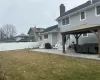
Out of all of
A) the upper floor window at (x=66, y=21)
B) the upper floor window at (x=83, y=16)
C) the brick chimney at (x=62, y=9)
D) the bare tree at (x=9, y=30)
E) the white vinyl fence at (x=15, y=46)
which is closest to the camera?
the upper floor window at (x=83, y=16)

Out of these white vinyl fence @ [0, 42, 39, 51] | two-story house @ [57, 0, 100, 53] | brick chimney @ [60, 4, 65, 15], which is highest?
brick chimney @ [60, 4, 65, 15]

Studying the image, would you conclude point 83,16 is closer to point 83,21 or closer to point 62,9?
point 83,21

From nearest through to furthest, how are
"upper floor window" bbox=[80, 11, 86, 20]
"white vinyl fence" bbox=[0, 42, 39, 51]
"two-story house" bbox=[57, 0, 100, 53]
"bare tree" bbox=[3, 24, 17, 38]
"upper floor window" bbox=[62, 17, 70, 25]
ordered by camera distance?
"two-story house" bbox=[57, 0, 100, 53], "upper floor window" bbox=[80, 11, 86, 20], "upper floor window" bbox=[62, 17, 70, 25], "white vinyl fence" bbox=[0, 42, 39, 51], "bare tree" bbox=[3, 24, 17, 38]

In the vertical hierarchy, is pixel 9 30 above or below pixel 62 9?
above

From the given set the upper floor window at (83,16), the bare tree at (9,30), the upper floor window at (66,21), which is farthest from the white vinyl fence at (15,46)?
the bare tree at (9,30)

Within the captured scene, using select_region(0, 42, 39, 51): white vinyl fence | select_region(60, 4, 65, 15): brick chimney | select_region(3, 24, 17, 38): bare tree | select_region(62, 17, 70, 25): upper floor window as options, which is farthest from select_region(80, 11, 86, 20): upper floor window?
select_region(3, 24, 17, 38): bare tree

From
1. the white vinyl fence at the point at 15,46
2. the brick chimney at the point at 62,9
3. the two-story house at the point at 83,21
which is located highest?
the brick chimney at the point at 62,9

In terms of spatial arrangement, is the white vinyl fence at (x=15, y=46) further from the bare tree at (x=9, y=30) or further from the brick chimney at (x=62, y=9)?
the bare tree at (x=9, y=30)

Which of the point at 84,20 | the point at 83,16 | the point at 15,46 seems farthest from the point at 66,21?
the point at 15,46

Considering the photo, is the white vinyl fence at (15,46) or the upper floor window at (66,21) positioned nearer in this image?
the upper floor window at (66,21)

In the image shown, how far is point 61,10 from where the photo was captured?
81.1ft

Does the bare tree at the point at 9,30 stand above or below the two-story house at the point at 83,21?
above

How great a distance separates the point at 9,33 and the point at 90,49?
58.8 m

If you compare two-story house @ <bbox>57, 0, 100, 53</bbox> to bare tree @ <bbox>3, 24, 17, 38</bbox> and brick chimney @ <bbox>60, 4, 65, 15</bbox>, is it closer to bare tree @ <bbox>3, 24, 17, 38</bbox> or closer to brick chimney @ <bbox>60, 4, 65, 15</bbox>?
brick chimney @ <bbox>60, 4, 65, 15</bbox>
